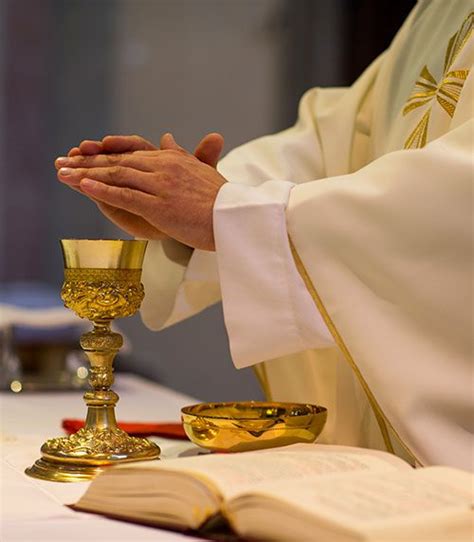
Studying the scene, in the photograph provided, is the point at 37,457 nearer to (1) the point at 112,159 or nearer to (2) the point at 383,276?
(1) the point at 112,159

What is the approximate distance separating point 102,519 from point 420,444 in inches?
16.2

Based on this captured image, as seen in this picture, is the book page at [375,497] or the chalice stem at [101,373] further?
the chalice stem at [101,373]

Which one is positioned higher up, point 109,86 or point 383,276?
point 383,276

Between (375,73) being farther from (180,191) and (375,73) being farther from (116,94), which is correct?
(116,94)

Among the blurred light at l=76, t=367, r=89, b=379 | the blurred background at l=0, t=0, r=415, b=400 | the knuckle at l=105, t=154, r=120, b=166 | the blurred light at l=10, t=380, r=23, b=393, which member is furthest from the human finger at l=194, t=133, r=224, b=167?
the blurred background at l=0, t=0, r=415, b=400

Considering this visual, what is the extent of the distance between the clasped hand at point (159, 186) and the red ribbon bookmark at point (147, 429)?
0.45 meters

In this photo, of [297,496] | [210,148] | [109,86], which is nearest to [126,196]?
[210,148]

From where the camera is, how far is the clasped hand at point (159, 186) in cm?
157

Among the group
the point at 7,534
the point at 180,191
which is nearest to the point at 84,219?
the point at 180,191

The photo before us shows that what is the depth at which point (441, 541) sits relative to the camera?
3.50ft

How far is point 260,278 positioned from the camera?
1.54 m

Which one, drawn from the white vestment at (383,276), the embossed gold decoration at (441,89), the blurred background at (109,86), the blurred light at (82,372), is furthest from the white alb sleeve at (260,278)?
the blurred background at (109,86)

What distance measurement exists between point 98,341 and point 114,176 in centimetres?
25

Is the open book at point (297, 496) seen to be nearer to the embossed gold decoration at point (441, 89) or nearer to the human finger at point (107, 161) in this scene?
the human finger at point (107, 161)
